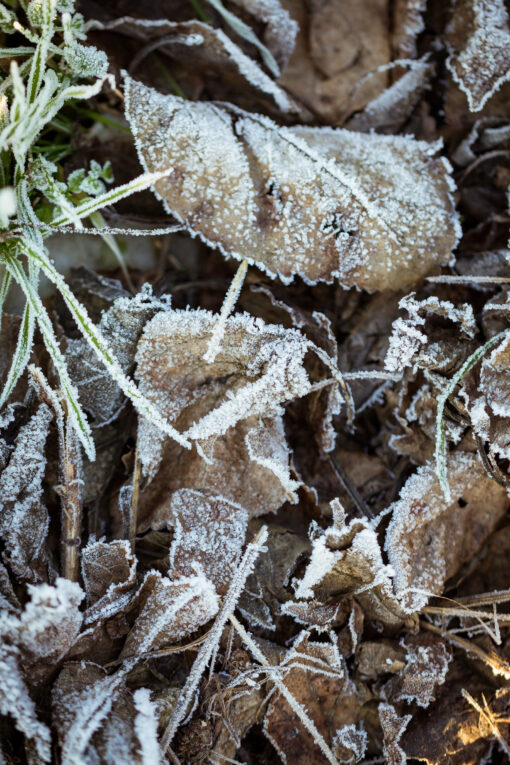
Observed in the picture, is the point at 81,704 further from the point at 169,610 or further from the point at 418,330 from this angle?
the point at 418,330

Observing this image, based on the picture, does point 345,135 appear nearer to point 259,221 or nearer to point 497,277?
point 259,221

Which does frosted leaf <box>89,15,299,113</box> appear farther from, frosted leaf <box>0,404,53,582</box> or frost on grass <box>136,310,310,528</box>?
frosted leaf <box>0,404,53,582</box>

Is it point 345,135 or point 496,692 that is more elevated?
point 345,135

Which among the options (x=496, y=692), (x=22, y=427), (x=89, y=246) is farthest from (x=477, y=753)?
(x=89, y=246)

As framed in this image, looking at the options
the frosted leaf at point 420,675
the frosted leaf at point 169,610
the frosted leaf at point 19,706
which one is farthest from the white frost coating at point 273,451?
the frosted leaf at point 19,706

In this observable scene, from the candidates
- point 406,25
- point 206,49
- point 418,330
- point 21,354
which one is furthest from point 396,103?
point 21,354

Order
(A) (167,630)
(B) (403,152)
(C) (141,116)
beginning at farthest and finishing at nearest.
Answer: (B) (403,152), (C) (141,116), (A) (167,630)
